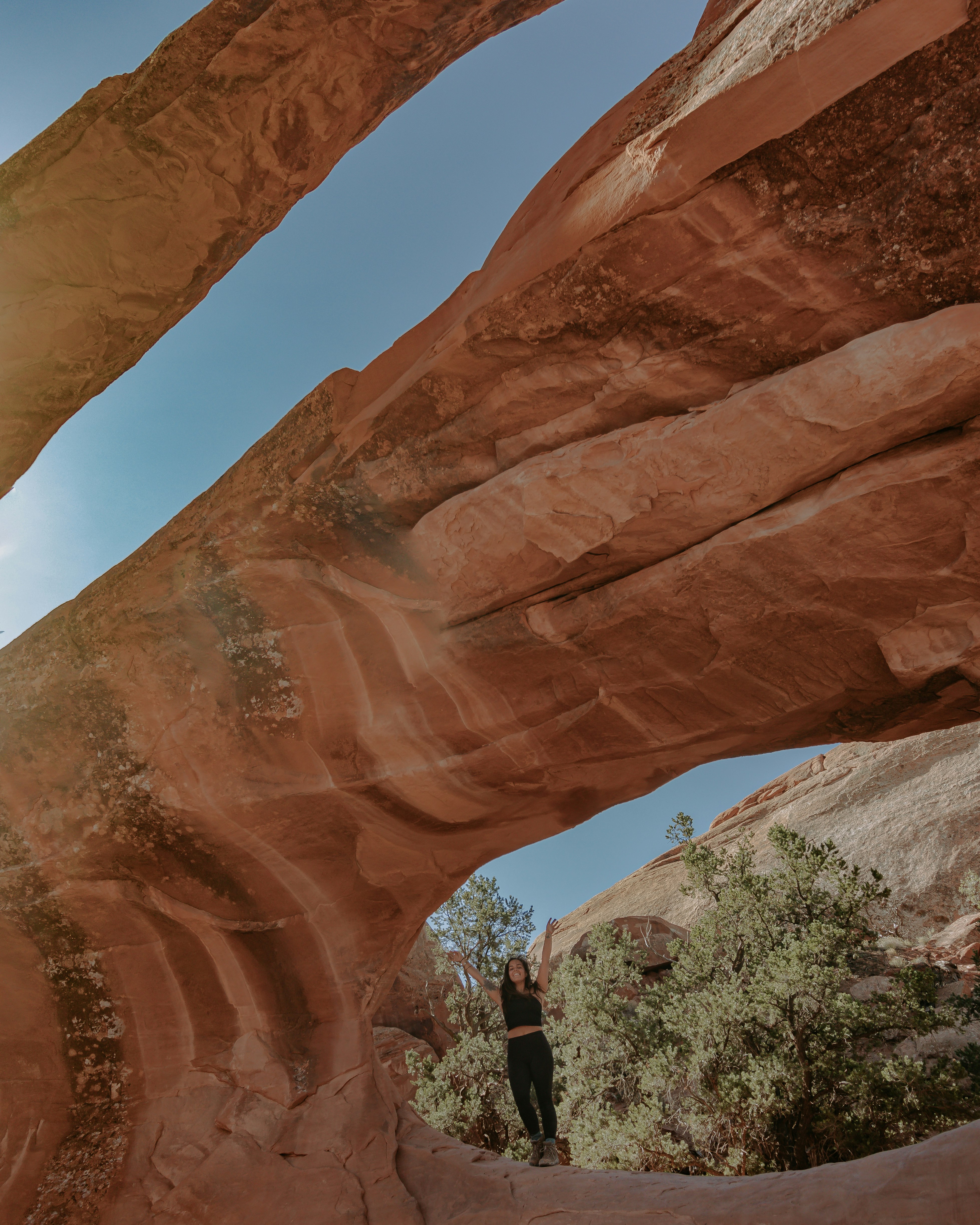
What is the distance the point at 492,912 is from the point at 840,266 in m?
15.7

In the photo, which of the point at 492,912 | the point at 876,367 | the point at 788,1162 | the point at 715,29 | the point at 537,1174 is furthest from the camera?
the point at 492,912

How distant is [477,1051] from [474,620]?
39.7 ft

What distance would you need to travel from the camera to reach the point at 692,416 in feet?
16.7

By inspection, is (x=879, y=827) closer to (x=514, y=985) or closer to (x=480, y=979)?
(x=480, y=979)

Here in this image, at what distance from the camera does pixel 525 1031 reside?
7.29m

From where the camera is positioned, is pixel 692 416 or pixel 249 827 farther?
pixel 249 827

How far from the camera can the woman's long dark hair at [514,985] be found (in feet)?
24.3

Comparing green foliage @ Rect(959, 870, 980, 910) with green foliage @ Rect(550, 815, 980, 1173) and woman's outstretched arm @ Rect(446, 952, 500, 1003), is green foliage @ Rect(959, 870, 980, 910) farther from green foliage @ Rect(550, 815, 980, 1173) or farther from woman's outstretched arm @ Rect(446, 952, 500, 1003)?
woman's outstretched arm @ Rect(446, 952, 500, 1003)

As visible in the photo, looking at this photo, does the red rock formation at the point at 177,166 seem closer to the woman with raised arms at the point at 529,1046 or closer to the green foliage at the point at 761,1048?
the woman with raised arms at the point at 529,1046

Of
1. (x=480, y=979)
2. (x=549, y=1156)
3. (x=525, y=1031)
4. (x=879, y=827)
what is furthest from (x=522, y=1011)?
(x=879, y=827)

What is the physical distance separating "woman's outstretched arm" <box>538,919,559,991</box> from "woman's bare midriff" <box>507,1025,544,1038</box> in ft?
1.12

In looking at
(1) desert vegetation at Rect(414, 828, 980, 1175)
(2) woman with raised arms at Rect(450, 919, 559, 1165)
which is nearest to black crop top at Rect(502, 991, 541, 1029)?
(2) woman with raised arms at Rect(450, 919, 559, 1165)

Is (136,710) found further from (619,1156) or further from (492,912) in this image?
(492,912)

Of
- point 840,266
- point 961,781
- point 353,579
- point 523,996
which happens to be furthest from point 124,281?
point 961,781
